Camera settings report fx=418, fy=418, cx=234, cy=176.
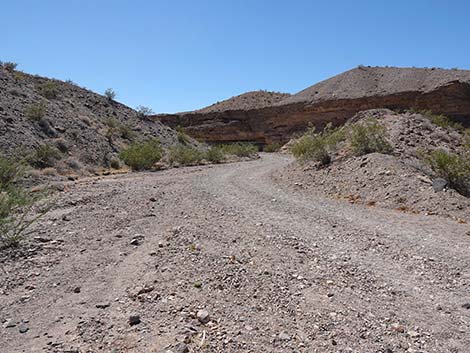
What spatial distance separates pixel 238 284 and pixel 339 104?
41.1 metres

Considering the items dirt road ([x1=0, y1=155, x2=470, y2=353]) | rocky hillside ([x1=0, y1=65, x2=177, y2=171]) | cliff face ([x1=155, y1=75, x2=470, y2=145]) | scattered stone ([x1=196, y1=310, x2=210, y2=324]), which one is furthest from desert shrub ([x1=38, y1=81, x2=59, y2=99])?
scattered stone ([x1=196, y1=310, x2=210, y2=324])

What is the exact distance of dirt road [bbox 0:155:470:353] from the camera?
11.3 feet

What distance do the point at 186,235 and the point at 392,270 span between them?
2.98 metres

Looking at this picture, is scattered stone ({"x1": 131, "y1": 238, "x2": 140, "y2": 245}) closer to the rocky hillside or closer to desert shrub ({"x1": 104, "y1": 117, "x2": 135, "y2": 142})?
the rocky hillside

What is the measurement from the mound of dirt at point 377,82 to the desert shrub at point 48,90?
27451 mm

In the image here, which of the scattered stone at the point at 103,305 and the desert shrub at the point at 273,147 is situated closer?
the scattered stone at the point at 103,305

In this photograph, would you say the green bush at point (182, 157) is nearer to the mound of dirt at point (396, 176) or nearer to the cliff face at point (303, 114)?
the mound of dirt at point (396, 176)

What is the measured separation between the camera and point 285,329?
3.58 meters

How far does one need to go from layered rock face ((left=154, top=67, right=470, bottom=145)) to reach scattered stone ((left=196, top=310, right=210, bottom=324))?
122ft

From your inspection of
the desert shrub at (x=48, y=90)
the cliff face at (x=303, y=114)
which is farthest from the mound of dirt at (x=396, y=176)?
the cliff face at (x=303, y=114)

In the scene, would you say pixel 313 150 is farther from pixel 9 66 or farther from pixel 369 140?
pixel 9 66

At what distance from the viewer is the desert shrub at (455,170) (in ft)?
32.4

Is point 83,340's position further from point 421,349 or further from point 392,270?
point 392,270

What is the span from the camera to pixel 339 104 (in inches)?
1700
